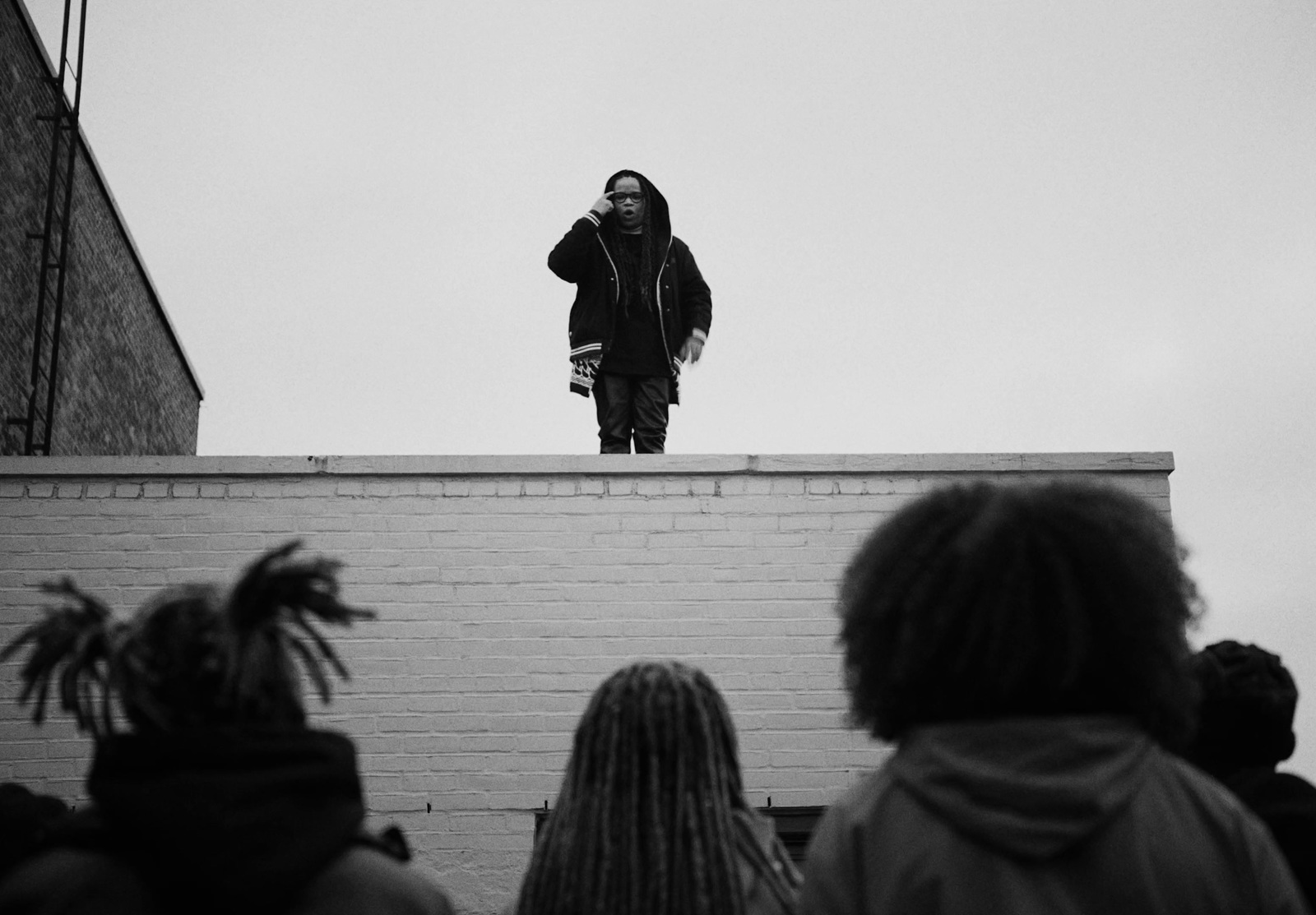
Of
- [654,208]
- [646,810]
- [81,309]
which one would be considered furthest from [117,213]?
[646,810]

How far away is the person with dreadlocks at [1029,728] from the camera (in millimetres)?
2117

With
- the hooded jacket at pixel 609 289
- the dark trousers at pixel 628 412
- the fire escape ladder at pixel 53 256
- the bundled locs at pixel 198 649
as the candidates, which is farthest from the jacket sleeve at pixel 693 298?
the bundled locs at pixel 198 649

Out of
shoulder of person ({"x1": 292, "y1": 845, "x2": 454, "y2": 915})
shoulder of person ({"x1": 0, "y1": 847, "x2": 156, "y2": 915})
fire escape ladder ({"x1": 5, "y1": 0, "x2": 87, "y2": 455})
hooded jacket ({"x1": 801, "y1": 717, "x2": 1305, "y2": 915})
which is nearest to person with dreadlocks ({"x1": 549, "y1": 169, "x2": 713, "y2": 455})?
fire escape ladder ({"x1": 5, "y1": 0, "x2": 87, "y2": 455})

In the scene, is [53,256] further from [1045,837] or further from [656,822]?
[1045,837]

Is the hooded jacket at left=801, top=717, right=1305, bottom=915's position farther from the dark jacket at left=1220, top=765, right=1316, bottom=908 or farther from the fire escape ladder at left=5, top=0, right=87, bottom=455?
the fire escape ladder at left=5, top=0, right=87, bottom=455

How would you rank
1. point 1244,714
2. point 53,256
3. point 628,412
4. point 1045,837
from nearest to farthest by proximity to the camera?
point 1045,837, point 1244,714, point 628,412, point 53,256

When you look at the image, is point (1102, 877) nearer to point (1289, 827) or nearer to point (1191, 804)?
point (1191, 804)

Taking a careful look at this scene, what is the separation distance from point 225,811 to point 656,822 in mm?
1061

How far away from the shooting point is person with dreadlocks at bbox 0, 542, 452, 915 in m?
2.29

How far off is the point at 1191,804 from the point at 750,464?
5.33m

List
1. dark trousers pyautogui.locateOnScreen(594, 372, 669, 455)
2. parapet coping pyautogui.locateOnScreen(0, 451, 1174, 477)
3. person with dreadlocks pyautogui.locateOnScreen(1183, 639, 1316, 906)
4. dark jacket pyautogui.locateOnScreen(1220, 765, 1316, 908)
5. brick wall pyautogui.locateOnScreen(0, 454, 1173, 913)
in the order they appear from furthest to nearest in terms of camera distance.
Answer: dark trousers pyautogui.locateOnScreen(594, 372, 669, 455)
parapet coping pyautogui.locateOnScreen(0, 451, 1174, 477)
brick wall pyautogui.locateOnScreen(0, 454, 1173, 913)
person with dreadlocks pyautogui.locateOnScreen(1183, 639, 1316, 906)
dark jacket pyautogui.locateOnScreen(1220, 765, 1316, 908)

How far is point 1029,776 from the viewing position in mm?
2139

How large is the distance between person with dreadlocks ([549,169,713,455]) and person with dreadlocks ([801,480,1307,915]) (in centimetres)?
632

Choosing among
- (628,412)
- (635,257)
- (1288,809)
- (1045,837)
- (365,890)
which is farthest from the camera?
(635,257)
